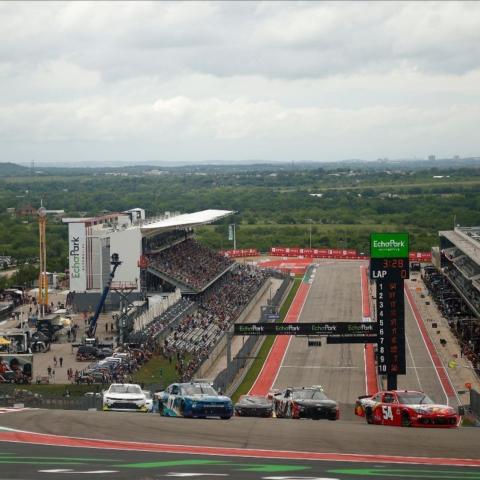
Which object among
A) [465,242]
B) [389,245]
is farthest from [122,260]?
[389,245]

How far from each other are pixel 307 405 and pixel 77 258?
46345mm

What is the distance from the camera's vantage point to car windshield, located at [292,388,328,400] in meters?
25.6

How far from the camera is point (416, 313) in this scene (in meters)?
75.0

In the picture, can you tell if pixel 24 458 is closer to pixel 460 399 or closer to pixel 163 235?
pixel 460 399

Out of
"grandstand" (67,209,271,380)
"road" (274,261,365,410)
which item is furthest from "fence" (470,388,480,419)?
"grandstand" (67,209,271,380)

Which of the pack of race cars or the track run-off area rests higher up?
the track run-off area

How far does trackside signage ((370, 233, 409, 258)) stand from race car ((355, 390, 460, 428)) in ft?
46.6

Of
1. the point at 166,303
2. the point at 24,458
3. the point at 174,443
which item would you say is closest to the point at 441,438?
the point at 174,443

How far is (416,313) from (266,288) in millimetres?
19251

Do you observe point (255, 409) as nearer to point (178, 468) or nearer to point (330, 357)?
point (178, 468)

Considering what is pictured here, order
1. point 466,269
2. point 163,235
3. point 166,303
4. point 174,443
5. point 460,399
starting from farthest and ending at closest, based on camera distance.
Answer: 1. point 163,235
2. point 466,269
3. point 166,303
4. point 460,399
5. point 174,443

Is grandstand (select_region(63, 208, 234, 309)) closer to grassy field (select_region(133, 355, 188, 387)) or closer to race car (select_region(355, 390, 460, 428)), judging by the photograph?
grassy field (select_region(133, 355, 188, 387))

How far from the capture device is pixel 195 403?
23531 mm

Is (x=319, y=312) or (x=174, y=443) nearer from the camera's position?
(x=174, y=443)
